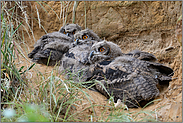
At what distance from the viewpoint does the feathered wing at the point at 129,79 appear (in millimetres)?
2428

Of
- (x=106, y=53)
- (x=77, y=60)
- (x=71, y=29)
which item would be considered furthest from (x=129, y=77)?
(x=71, y=29)

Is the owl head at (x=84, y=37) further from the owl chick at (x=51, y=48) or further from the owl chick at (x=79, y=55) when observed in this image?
the owl chick at (x=51, y=48)

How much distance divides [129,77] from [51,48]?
1632mm

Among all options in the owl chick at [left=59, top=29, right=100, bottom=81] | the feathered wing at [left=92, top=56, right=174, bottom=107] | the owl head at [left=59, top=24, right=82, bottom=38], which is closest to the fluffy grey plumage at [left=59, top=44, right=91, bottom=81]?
the owl chick at [left=59, top=29, right=100, bottom=81]

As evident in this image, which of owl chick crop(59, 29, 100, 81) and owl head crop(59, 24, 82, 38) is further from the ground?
owl head crop(59, 24, 82, 38)

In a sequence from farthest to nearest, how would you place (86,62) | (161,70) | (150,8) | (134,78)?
(150,8) → (86,62) → (161,70) → (134,78)

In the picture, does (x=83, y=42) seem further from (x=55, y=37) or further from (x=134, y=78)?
(x=134, y=78)

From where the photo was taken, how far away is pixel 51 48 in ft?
11.5

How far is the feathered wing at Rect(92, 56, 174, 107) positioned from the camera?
2.43 meters

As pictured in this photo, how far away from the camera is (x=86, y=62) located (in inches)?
120

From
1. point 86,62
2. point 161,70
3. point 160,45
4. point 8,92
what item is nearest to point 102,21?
point 160,45

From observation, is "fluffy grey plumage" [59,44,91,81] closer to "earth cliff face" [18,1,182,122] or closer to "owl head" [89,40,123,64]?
"owl head" [89,40,123,64]

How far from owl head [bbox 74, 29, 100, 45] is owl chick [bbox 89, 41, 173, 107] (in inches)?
29.0

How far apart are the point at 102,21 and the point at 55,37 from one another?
1.22 m
